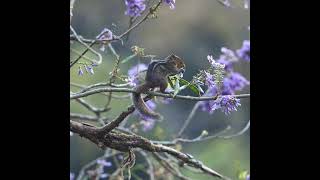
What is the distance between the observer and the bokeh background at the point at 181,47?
50.4 inches

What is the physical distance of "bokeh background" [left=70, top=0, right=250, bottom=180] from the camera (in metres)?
1.28

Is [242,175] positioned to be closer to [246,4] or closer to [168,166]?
[168,166]

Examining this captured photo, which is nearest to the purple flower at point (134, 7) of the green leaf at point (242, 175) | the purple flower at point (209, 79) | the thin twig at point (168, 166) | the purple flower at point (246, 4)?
the purple flower at point (209, 79)

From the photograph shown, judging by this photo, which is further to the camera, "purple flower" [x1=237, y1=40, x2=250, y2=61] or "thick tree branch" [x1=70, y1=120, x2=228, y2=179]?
"purple flower" [x1=237, y1=40, x2=250, y2=61]

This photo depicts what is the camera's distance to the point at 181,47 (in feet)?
5.28

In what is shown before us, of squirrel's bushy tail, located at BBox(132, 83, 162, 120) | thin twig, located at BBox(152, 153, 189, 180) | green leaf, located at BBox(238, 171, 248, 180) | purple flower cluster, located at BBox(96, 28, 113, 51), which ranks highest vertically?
purple flower cluster, located at BBox(96, 28, 113, 51)

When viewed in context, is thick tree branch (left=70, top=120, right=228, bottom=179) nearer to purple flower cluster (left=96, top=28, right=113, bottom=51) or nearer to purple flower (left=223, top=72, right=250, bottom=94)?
purple flower cluster (left=96, top=28, right=113, bottom=51)

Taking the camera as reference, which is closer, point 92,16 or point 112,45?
point 112,45

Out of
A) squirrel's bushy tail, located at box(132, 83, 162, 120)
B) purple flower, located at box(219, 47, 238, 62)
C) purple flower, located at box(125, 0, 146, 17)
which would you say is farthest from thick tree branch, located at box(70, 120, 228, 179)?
purple flower, located at box(219, 47, 238, 62)
